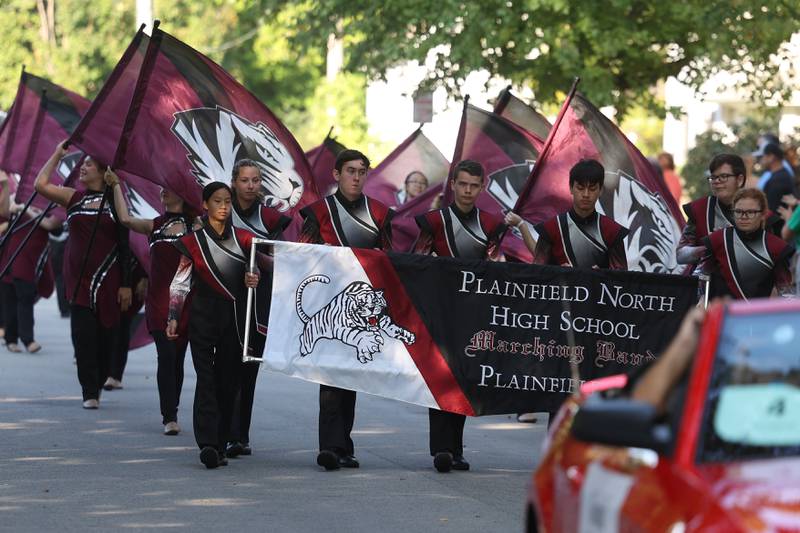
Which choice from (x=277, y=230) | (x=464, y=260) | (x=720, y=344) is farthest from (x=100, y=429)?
(x=720, y=344)

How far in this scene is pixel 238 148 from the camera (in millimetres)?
13039

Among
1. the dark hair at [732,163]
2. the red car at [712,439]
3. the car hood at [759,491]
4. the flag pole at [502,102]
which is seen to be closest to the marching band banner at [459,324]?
the dark hair at [732,163]

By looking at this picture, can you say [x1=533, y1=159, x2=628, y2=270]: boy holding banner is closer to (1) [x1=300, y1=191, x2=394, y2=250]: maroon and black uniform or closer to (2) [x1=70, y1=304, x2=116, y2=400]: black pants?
(1) [x1=300, y1=191, x2=394, y2=250]: maroon and black uniform

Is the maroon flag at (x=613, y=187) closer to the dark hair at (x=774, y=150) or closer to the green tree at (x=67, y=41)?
the dark hair at (x=774, y=150)

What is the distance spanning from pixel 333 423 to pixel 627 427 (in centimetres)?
600

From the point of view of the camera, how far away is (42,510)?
9.05 metres

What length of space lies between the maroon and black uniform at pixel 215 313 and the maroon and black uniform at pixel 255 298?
22 cm

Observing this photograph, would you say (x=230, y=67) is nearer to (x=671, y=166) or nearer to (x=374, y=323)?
(x=671, y=166)

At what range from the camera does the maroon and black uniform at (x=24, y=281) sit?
18.7 meters

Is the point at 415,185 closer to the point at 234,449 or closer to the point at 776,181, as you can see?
the point at 776,181

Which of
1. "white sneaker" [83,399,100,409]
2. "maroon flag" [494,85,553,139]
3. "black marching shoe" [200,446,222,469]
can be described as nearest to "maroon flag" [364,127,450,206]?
"maroon flag" [494,85,553,139]

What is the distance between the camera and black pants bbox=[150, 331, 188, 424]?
12.2 metres

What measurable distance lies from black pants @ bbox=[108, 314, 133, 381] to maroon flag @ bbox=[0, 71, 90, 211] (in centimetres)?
241

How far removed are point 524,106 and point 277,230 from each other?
231 inches
